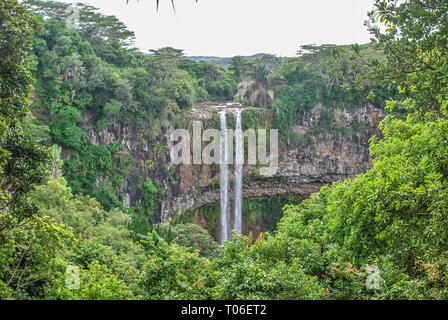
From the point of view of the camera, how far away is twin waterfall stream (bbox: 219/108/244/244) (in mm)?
24656

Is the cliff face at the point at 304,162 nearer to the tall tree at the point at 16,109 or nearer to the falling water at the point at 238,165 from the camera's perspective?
the falling water at the point at 238,165

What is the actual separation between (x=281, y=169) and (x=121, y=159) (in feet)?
37.5

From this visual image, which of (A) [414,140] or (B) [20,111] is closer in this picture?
(A) [414,140]

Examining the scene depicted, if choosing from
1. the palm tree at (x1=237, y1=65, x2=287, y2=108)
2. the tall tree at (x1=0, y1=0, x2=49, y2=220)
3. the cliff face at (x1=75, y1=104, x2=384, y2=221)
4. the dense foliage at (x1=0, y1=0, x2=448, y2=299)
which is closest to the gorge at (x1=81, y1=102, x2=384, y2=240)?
the cliff face at (x1=75, y1=104, x2=384, y2=221)

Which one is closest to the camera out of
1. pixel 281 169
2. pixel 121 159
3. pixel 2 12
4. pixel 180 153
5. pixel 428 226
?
pixel 428 226

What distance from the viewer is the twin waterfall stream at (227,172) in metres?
24.7

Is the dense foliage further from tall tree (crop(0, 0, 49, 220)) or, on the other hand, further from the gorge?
the gorge

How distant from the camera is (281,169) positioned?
26.9 meters

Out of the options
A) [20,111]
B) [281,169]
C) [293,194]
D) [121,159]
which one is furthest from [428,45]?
[293,194]

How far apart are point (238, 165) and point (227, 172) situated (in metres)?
0.91

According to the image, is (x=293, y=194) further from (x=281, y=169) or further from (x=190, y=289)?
(x=190, y=289)

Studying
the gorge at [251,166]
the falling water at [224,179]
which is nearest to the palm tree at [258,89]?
the gorge at [251,166]

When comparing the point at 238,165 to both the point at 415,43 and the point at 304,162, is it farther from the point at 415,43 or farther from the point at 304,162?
the point at 415,43
